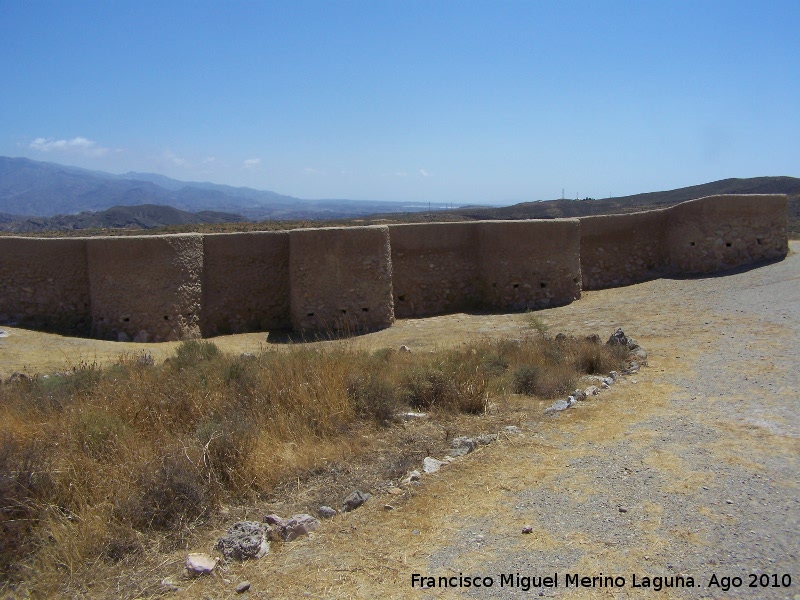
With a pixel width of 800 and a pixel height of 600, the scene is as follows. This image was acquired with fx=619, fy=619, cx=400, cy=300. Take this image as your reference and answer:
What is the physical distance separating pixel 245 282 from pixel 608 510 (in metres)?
9.50

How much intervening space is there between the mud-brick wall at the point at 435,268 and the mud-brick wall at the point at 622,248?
2.83 metres

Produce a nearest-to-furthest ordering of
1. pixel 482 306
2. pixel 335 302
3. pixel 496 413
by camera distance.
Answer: pixel 496 413, pixel 335 302, pixel 482 306

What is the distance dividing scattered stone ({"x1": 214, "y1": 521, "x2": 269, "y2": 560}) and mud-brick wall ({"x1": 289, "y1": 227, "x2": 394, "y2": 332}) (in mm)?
7805

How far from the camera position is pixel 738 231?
13.7m

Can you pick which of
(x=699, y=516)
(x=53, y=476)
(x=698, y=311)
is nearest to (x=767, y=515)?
(x=699, y=516)

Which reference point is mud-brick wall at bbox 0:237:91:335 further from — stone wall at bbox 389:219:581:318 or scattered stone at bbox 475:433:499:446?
scattered stone at bbox 475:433:499:446

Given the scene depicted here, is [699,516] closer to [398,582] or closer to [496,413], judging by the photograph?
[398,582]

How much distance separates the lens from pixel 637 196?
51938 mm

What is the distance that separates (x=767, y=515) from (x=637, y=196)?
52.4 m

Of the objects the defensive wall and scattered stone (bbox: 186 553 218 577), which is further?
the defensive wall

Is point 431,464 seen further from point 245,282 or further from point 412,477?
point 245,282

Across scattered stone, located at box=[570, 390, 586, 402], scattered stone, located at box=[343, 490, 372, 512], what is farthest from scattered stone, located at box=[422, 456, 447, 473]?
scattered stone, located at box=[570, 390, 586, 402]

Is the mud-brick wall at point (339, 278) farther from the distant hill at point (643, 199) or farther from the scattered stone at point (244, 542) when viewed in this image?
the distant hill at point (643, 199)

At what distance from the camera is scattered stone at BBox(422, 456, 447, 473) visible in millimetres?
4551
